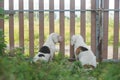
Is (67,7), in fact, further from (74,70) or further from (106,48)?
(74,70)

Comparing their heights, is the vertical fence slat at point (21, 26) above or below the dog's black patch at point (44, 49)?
above

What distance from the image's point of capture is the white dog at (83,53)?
6.97 meters

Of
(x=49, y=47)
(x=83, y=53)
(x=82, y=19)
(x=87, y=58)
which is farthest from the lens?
(x=82, y=19)

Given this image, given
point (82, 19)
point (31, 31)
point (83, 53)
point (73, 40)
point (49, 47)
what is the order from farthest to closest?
point (31, 31)
point (82, 19)
point (73, 40)
point (49, 47)
point (83, 53)

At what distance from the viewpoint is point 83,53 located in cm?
729

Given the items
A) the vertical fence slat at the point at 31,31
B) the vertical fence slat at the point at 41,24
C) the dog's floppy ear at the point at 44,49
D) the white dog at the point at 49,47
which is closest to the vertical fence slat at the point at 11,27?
the vertical fence slat at the point at 31,31

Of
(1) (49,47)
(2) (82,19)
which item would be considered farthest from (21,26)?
(2) (82,19)

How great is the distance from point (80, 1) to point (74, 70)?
9.75 ft

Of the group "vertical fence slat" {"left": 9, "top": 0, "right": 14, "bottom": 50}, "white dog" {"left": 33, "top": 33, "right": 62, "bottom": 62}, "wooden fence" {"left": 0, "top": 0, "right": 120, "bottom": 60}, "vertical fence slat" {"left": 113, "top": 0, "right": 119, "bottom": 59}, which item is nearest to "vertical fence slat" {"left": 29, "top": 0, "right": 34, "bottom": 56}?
"wooden fence" {"left": 0, "top": 0, "right": 120, "bottom": 60}

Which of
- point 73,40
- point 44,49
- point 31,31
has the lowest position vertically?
point 44,49

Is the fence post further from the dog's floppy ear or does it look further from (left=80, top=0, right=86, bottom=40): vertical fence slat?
the dog's floppy ear

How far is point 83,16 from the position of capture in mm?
8414

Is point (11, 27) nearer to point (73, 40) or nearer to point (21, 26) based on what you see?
point (21, 26)

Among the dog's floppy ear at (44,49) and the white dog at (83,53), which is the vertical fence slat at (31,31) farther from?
the white dog at (83,53)
